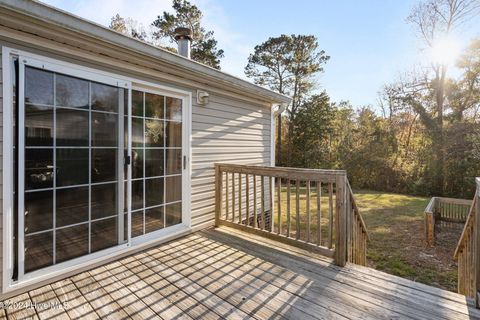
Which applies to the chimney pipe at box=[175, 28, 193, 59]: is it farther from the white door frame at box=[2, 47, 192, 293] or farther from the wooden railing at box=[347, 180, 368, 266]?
the wooden railing at box=[347, 180, 368, 266]

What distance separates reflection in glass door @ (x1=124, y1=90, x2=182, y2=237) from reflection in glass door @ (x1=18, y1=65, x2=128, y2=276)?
193mm

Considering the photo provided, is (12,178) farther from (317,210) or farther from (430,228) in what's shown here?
(430,228)

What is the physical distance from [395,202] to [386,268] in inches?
263

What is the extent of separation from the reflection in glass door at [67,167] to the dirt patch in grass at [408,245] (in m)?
4.47

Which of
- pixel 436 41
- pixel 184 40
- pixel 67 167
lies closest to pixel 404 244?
pixel 184 40

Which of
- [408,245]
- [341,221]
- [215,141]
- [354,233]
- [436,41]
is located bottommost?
[408,245]

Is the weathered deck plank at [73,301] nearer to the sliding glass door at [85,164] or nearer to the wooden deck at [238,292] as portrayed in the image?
the wooden deck at [238,292]

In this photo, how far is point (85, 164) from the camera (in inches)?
99.0

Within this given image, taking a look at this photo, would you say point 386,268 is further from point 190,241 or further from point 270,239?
point 190,241

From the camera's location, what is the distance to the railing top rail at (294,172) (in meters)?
2.76

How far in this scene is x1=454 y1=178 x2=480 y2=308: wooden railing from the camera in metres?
2.00

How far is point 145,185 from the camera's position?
10.0ft

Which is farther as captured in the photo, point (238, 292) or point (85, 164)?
point (85, 164)

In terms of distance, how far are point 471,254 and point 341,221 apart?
4.04ft
